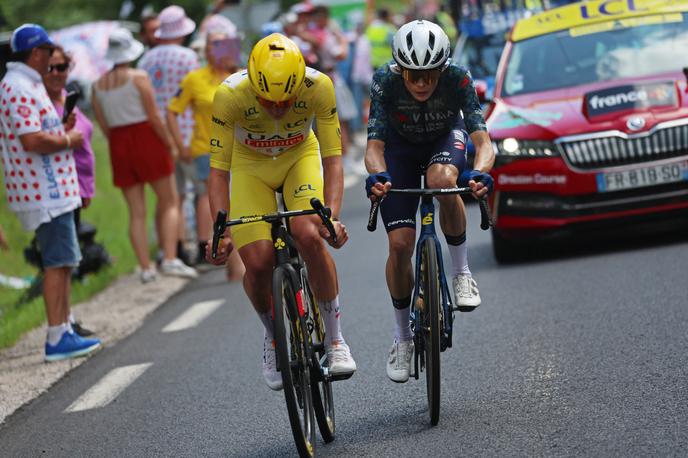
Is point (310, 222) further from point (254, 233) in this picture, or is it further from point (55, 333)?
point (55, 333)

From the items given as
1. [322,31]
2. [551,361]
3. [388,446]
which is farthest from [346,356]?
[322,31]

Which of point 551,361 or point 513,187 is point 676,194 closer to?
point 513,187

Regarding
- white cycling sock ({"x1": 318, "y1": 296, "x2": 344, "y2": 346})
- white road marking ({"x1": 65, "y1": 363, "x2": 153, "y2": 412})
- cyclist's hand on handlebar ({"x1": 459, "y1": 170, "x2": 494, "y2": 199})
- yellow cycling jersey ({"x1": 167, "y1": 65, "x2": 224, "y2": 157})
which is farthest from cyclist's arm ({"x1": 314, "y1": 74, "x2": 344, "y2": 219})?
yellow cycling jersey ({"x1": 167, "y1": 65, "x2": 224, "y2": 157})

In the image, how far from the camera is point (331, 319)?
7.24m

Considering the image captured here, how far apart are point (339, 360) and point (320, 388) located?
10.5 inches

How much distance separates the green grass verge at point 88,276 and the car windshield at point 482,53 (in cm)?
440

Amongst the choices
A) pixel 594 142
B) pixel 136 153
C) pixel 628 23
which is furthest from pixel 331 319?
pixel 136 153

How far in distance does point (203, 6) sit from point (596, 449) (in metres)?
35.3

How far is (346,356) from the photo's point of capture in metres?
7.17

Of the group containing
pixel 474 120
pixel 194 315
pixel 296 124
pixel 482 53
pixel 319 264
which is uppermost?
pixel 296 124

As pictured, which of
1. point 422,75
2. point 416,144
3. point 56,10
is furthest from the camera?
point 56,10

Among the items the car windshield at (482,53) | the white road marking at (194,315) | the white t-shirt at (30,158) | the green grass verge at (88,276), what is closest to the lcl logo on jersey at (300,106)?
the white t-shirt at (30,158)

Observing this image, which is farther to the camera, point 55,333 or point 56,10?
point 56,10

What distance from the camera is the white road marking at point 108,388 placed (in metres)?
8.59
